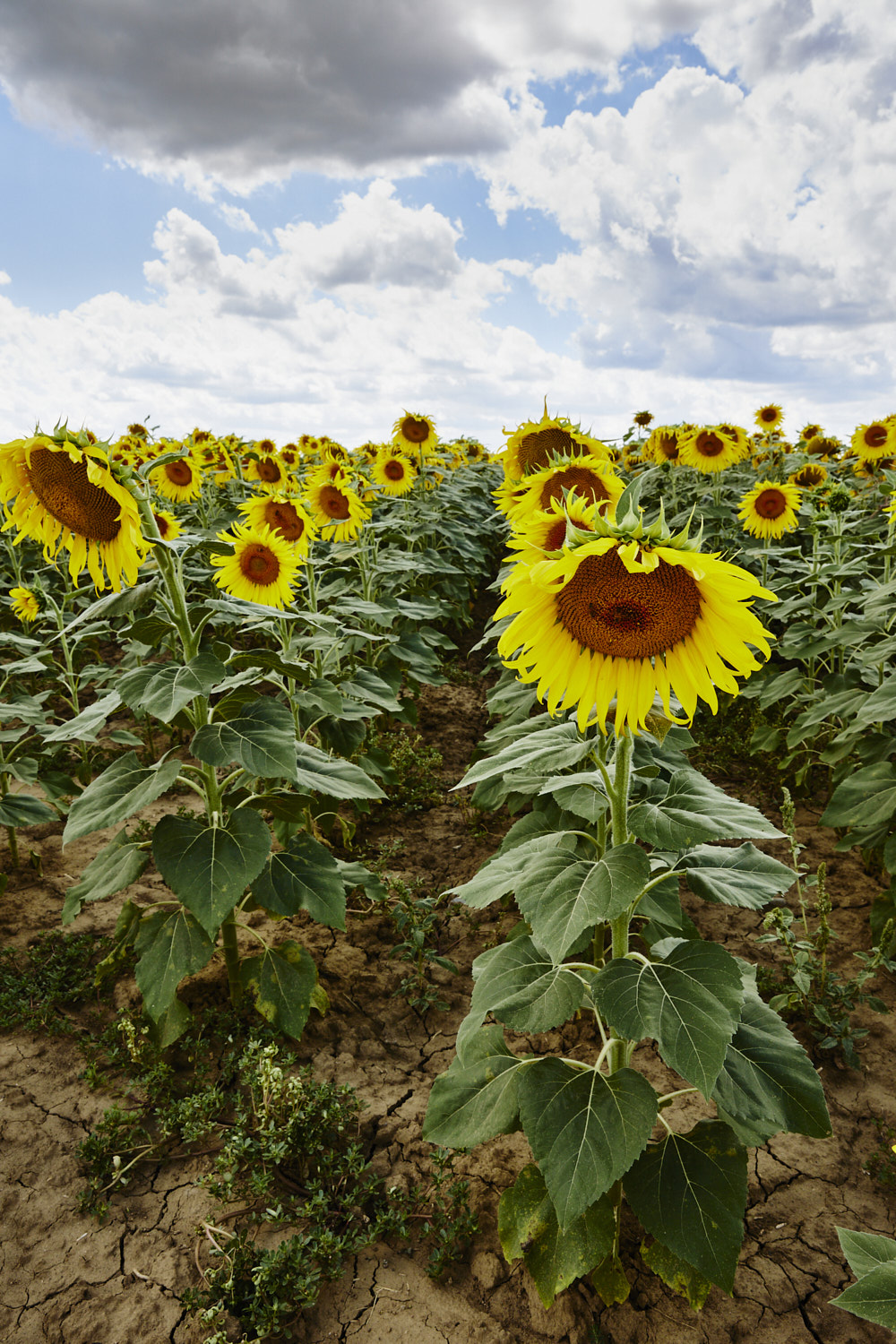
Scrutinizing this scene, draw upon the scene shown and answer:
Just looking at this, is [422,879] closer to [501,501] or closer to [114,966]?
[114,966]

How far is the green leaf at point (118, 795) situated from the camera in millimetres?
2389

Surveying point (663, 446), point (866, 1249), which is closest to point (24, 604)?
point (866, 1249)

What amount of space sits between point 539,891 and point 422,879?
2.46 meters

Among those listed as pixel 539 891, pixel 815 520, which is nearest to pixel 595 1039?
pixel 539 891

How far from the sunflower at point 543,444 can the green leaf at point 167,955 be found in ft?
7.99

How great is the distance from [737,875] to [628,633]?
2.13ft

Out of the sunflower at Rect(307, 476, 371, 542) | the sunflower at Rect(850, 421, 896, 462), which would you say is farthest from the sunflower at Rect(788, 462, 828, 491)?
the sunflower at Rect(307, 476, 371, 542)

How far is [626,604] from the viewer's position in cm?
174

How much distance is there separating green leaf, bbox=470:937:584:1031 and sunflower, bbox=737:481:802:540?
16.8ft

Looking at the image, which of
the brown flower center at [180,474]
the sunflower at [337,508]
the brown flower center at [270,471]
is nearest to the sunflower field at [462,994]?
the sunflower at [337,508]

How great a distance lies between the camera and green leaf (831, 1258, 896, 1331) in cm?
128

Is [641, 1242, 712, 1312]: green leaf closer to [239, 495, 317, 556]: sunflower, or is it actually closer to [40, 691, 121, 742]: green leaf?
[40, 691, 121, 742]: green leaf

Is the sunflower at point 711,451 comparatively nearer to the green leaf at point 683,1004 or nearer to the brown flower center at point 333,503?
the brown flower center at point 333,503

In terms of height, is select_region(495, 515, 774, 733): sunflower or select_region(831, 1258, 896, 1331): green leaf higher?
select_region(495, 515, 774, 733): sunflower
